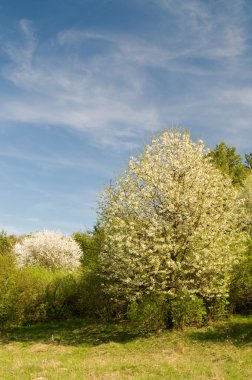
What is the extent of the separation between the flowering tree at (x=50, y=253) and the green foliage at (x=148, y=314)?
103 feet

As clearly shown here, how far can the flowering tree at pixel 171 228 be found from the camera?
24562 mm

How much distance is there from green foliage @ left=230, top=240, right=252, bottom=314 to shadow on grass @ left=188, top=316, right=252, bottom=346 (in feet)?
5.99

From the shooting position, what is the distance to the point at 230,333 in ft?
79.8

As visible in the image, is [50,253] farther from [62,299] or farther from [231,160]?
[231,160]

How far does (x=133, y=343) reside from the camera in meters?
23.7

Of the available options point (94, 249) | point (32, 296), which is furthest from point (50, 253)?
point (94, 249)

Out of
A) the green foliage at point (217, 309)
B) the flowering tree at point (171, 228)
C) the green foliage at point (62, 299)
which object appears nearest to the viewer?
the flowering tree at point (171, 228)

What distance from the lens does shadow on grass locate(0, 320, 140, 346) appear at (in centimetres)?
2577

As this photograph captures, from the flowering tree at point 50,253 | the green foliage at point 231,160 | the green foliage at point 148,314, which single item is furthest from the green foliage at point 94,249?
the green foliage at point 231,160

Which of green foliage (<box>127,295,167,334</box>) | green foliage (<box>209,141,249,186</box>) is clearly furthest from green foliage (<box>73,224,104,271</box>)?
green foliage (<box>209,141,249,186</box>)

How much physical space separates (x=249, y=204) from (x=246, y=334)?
35.9 meters

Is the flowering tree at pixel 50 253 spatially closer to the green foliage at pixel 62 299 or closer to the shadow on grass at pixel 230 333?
the green foliage at pixel 62 299

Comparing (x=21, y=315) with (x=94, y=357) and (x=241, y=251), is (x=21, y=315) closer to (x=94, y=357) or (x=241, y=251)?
(x=94, y=357)

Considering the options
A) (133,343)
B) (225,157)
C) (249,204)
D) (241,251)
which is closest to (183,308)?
(133,343)
